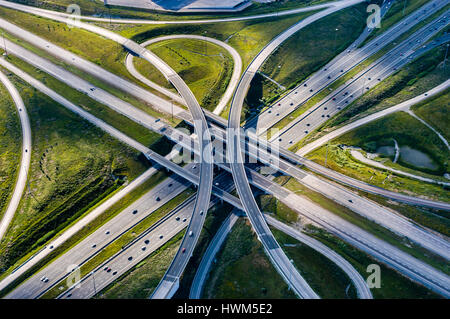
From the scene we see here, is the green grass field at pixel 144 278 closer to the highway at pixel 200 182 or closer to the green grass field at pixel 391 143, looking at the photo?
the highway at pixel 200 182

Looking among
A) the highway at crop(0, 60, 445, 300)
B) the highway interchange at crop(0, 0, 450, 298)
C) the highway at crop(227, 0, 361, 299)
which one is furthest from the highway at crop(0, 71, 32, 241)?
the highway at crop(227, 0, 361, 299)

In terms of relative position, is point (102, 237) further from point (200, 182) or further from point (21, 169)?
point (21, 169)

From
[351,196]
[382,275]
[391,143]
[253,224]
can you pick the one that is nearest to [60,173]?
[253,224]

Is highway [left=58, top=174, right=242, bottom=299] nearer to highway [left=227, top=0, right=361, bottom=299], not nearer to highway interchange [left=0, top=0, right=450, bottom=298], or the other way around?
highway interchange [left=0, top=0, right=450, bottom=298]

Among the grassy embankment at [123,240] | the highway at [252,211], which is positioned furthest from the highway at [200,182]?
the highway at [252,211]

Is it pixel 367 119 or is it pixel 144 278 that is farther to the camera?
pixel 367 119
